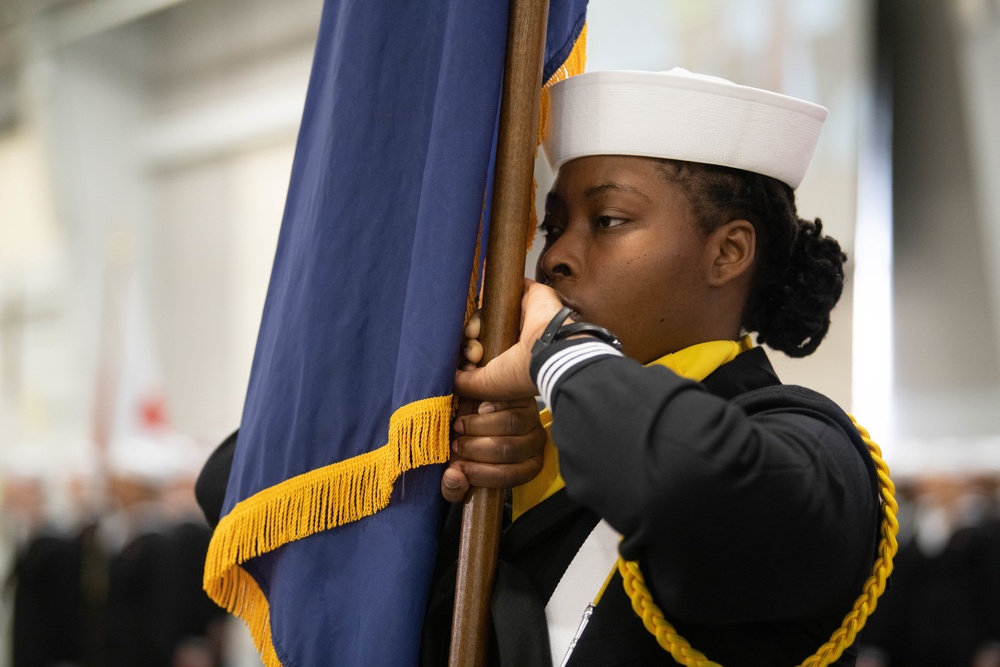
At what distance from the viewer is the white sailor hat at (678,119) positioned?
137cm

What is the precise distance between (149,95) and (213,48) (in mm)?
814

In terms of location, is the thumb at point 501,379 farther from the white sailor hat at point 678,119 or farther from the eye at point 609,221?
the white sailor hat at point 678,119

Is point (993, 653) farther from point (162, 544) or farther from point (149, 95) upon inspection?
point (149, 95)

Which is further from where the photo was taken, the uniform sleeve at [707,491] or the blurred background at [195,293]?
the blurred background at [195,293]

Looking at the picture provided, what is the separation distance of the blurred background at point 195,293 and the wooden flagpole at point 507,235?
4.20 meters

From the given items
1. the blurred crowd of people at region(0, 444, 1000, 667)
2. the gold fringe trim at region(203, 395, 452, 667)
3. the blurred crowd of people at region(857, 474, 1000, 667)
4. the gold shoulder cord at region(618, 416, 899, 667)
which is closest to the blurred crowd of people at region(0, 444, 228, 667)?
the blurred crowd of people at region(0, 444, 1000, 667)

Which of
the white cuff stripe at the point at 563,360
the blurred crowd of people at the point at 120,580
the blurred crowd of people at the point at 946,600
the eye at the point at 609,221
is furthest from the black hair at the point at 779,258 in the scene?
the blurred crowd of people at the point at 120,580

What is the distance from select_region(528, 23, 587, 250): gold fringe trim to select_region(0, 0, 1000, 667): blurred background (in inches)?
157

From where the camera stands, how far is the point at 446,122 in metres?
1.32

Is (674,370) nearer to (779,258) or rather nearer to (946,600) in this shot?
(779,258)

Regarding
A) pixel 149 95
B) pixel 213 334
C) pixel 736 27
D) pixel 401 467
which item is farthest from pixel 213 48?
pixel 401 467

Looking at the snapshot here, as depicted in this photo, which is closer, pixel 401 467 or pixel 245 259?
pixel 401 467

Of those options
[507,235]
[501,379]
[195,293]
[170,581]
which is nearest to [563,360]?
[501,379]

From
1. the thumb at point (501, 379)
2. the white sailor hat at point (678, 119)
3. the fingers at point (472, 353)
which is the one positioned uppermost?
the white sailor hat at point (678, 119)
